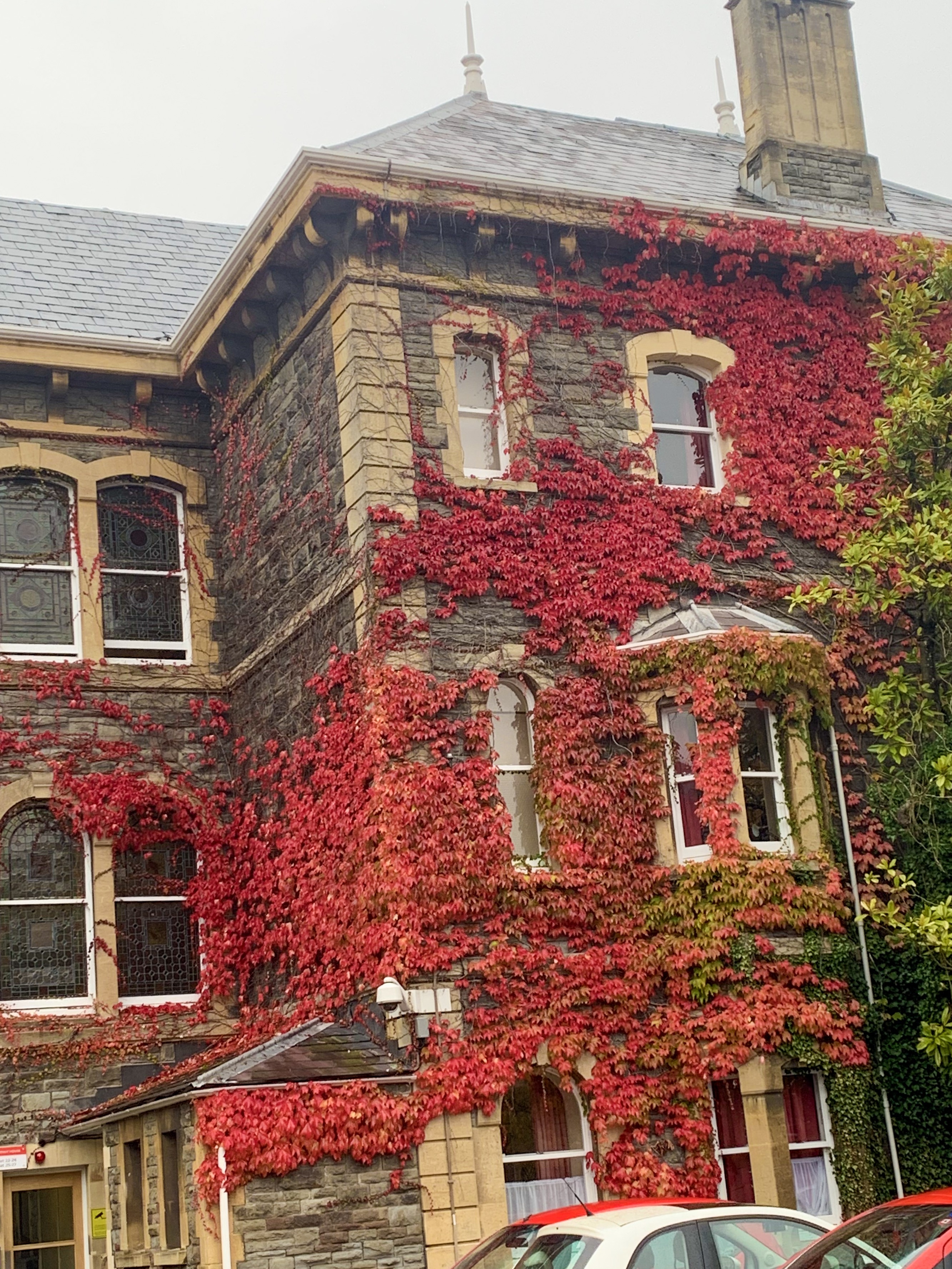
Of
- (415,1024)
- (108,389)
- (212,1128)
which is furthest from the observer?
(108,389)

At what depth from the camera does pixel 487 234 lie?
57.8ft

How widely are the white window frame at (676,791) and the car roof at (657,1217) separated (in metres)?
6.18

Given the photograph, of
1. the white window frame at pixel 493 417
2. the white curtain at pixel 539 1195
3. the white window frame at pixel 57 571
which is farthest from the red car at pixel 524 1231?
the white window frame at pixel 57 571

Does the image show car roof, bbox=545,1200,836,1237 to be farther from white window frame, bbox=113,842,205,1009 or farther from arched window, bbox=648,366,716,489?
white window frame, bbox=113,842,205,1009

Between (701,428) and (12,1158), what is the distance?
10.4m

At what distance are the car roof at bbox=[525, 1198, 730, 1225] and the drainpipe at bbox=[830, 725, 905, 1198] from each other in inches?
227

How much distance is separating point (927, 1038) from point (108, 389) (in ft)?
39.0

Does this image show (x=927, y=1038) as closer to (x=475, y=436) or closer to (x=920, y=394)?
(x=920, y=394)

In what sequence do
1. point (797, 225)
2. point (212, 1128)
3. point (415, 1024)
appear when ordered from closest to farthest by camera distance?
point (212, 1128), point (415, 1024), point (797, 225)

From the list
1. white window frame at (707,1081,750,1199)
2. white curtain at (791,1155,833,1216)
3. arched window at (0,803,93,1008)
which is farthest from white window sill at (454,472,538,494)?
white curtain at (791,1155,833,1216)

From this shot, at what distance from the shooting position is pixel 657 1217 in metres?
9.95

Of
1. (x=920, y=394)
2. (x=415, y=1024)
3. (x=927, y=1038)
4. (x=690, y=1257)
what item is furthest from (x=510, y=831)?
(x=690, y=1257)

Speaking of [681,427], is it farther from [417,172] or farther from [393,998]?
[393,998]

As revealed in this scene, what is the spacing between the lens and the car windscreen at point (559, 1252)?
31.9 feet
